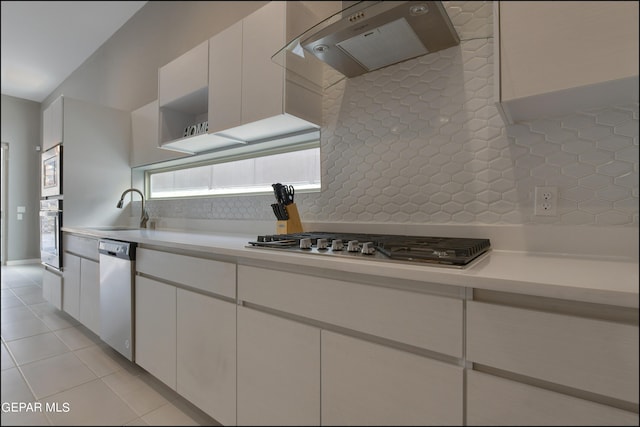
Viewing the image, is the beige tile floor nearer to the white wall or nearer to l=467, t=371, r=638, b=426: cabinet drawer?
l=467, t=371, r=638, b=426: cabinet drawer

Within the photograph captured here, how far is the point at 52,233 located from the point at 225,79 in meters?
2.32

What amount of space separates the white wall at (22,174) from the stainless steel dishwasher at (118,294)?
5123 mm

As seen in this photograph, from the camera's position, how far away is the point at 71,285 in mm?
2490

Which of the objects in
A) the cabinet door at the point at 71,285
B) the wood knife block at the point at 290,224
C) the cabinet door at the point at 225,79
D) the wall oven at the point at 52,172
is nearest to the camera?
the wood knife block at the point at 290,224

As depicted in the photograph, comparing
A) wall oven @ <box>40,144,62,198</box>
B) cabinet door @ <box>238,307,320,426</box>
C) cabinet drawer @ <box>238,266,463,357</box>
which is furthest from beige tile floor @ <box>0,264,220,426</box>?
wall oven @ <box>40,144,62,198</box>

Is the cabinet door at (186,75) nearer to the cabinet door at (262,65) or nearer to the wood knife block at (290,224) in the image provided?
the cabinet door at (262,65)

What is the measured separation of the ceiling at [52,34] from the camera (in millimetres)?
3193

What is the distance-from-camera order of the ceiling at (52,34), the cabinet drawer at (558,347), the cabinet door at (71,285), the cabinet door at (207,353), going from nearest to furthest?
1. the cabinet drawer at (558,347)
2. the cabinet door at (207,353)
3. the cabinet door at (71,285)
4. the ceiling at (52,34)

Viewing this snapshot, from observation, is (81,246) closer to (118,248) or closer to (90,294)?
(90,294)

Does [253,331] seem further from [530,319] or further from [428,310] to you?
[530,319]

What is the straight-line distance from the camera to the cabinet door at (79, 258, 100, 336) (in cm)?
213

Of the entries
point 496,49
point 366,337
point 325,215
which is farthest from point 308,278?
point 496,49

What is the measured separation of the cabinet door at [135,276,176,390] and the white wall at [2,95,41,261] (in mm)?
5650

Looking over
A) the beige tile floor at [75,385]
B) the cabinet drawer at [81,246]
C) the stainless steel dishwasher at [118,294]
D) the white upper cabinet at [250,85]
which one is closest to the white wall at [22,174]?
the beige tile floor at [75,385]
